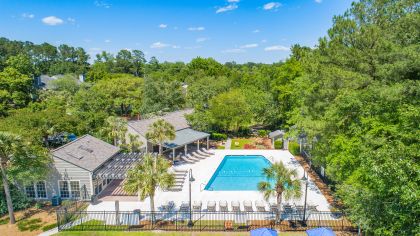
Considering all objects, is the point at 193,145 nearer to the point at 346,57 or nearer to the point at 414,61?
the point at 346,57

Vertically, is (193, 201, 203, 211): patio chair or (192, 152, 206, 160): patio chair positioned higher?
(192, 152, 206, 160): patio chair

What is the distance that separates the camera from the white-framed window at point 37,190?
2409 centimetres

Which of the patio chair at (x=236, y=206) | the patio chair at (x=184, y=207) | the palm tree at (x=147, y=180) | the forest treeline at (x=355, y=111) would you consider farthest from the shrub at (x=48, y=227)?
the patio chair at (x=236, y=206)

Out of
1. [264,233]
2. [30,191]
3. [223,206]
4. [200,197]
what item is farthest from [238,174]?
[30,191]

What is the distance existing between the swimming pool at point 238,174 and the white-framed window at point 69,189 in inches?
454

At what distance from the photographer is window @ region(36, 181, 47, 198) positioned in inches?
949

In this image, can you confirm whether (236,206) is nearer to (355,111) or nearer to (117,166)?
(355,111)

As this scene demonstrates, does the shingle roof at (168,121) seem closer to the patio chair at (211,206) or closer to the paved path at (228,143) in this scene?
the paved path at (228,143)

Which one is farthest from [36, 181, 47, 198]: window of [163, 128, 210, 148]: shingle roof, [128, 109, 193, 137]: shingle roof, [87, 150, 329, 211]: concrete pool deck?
[163, 128, 210, 148]: shingle roof

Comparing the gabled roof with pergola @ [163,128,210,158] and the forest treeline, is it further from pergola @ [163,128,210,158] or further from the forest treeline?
pergola @ [163,128,210,158]

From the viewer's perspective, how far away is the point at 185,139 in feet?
119

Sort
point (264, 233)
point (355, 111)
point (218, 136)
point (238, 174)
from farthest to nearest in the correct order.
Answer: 1. point (218, 136)
2. point (238, 174)
3. point (355, 111)
4. point (264, 233)

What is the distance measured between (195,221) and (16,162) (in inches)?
551

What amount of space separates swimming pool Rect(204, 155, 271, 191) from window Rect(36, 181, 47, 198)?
46.8ft
